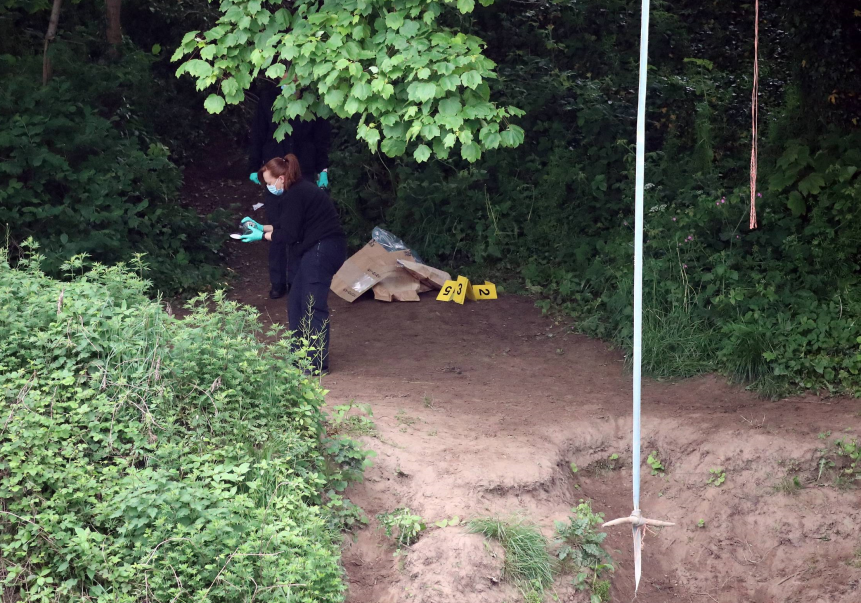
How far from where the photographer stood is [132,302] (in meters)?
5.65

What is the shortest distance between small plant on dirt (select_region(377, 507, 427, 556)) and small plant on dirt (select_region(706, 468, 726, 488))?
2.17 metres

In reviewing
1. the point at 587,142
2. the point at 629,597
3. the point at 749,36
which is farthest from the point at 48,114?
the point at 749,36

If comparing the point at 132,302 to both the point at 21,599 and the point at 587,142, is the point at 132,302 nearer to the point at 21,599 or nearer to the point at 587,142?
the point at 21,599

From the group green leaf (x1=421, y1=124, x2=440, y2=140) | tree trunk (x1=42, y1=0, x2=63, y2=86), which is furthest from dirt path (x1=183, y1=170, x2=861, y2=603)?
tree trunk (x1=42, y1=0, x2=63, y2=86)

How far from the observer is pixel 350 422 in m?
5.74

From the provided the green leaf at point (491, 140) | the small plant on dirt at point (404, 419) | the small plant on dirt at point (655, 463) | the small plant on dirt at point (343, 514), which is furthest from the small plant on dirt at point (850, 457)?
the small plant on dirt at point (343, 514)

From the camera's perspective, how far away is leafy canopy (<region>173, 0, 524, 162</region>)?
5438 mm

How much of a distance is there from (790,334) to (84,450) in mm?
5211

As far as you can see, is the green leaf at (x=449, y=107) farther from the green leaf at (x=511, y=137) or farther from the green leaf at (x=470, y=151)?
the green leaf at (x=511, y=137)

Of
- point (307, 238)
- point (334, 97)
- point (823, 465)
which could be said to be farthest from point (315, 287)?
point (823, 465)

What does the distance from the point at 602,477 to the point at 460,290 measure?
3.24 m

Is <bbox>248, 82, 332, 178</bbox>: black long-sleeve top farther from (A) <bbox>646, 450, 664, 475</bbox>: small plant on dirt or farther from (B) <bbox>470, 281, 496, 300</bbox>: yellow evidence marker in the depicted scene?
(A) <bbox>646, 450, 664, 475</bbox>: small plant on dirt

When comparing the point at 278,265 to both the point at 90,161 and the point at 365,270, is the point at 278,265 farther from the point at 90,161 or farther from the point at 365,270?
the point at 90,161

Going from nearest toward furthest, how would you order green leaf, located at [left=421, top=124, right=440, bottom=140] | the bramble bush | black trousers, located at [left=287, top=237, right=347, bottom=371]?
the bramble bush, green leaf, located at [left=421, top=124, right=440, bottom=140], black trousers, located at [left=287, top=237, right=347, bottom=371]
